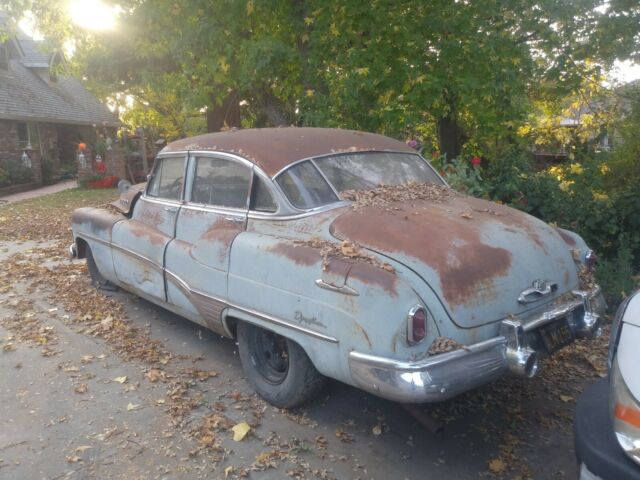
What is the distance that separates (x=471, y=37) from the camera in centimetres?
800

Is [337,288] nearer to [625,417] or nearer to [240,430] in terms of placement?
[240,430]

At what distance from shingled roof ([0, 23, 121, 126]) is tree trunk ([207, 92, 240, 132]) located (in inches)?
406

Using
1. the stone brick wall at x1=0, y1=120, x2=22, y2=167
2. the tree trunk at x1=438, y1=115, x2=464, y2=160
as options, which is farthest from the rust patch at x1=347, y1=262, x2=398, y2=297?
the stone brick wall at x1=0, y1=120, x2=22, y2=167

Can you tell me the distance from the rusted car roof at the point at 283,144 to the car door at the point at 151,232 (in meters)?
0.35

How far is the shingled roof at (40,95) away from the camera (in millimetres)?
22734

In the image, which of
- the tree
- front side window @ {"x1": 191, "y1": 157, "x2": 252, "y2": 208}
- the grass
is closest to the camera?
front side window @ {"x1": 191, "y1": 157, "x2": 252, "y2": 208}

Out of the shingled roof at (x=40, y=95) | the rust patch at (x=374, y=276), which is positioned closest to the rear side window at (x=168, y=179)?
the rust patch at (x=374, y=276)

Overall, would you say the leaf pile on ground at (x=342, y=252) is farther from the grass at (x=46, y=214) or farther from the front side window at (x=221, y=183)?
the grass at (x=46, y=214)

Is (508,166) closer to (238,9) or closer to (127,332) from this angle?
(238,9)

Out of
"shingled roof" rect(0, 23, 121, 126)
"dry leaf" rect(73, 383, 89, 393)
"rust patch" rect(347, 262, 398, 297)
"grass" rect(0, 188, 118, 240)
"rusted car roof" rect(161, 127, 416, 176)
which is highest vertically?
"shingled roof" rect(0, 23, 121, 126)

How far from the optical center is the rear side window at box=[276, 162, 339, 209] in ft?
13.7

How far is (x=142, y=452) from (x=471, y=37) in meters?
6.73

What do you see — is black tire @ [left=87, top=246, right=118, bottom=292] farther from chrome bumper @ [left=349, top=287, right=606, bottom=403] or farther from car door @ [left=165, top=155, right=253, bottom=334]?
chrome bumper @ [left=349, top=287, right=606, bottom=403]

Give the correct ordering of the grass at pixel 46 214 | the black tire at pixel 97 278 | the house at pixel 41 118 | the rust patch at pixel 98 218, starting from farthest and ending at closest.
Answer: the house at pixel 41 118, the grass at pixel 46 214, the black tire at pixel 97 278, the rust patch at pixel 98 218
